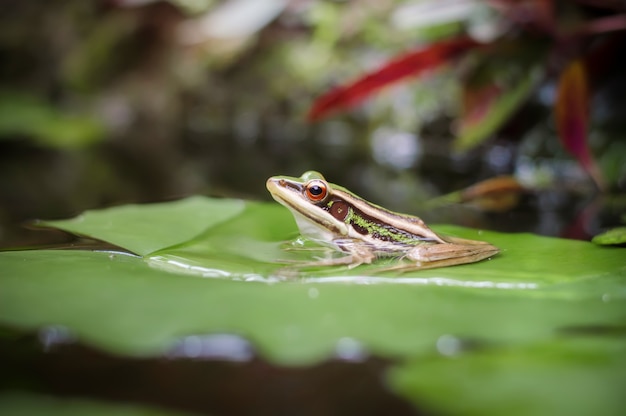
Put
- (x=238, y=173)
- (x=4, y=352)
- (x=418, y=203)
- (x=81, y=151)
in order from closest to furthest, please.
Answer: (x=4, y=352) → (x=418, y=203) → (x=238, y=173) → (x=81, y=151)

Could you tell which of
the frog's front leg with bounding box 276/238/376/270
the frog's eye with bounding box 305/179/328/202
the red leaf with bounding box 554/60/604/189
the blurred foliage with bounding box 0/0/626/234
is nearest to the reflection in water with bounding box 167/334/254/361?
the frog's front leg with bounding box 276/238/376/270

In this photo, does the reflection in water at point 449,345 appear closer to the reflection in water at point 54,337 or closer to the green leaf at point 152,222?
the reflection in water at point 54,337

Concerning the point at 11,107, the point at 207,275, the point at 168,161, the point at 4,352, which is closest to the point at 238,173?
the point at 168,161

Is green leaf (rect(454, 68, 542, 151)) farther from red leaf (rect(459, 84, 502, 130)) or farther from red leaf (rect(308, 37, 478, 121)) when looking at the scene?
red leaf (rect(308, 37, 478, 121))

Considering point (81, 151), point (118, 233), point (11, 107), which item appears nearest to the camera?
point (118, 233)

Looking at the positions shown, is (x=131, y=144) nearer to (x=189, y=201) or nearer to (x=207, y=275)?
(x=189, y=201)

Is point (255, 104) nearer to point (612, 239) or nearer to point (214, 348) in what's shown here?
point (612, 239)

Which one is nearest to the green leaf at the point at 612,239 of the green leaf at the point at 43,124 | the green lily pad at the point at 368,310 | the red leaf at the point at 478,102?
the green lily pad at the point at 368,310
